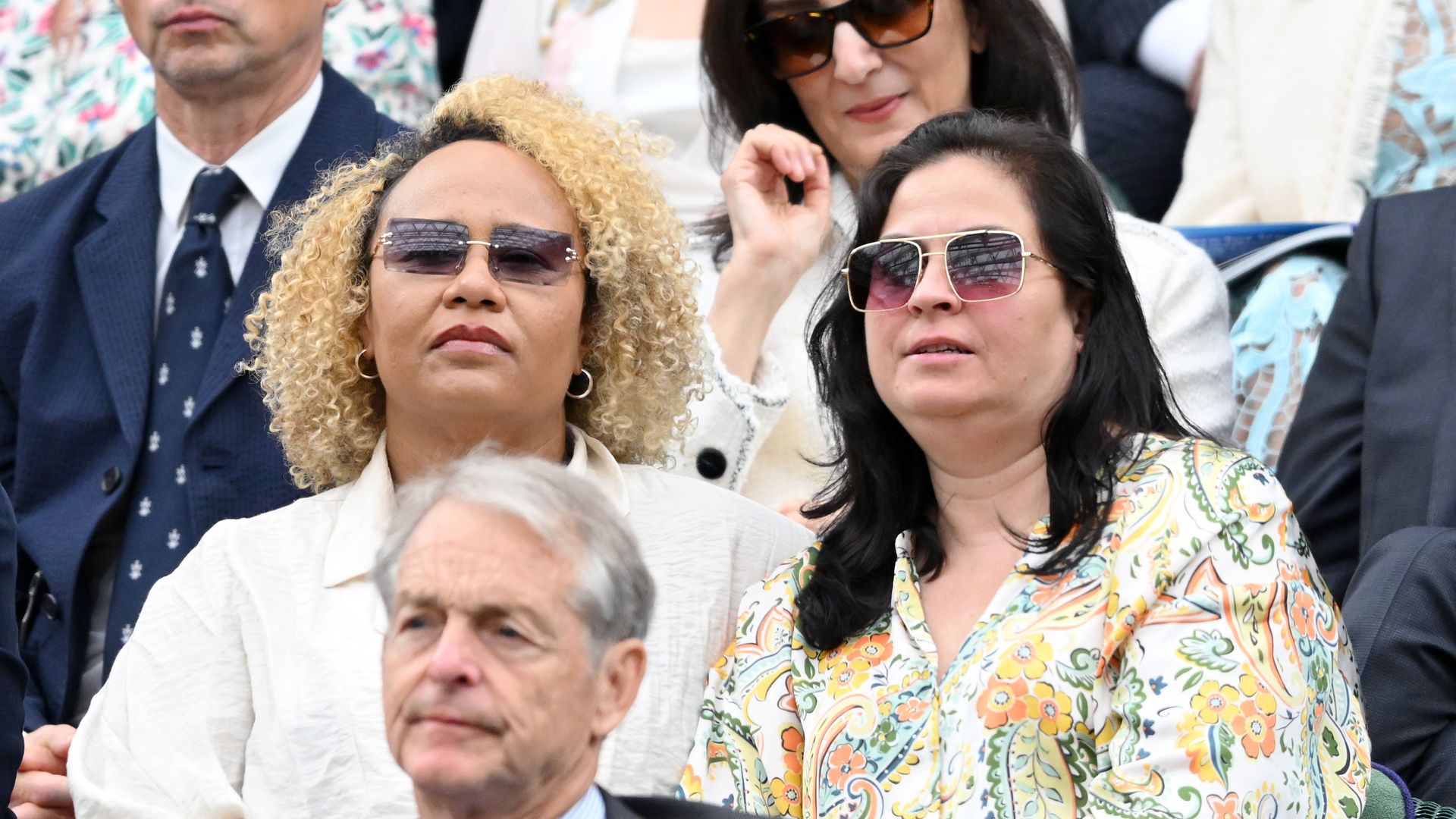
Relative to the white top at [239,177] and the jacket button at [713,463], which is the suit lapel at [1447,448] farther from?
the white top at [239,177]

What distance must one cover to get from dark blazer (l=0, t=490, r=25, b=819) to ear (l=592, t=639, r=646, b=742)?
0.87m

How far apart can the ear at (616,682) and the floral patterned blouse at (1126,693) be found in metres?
0.51

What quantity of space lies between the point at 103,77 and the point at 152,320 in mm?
1405

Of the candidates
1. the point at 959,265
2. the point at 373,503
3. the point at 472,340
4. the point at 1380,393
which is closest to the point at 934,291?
the point at 959,265

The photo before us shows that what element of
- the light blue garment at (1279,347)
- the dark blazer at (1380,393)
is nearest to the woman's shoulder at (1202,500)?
the dark blazer at (1380,393)

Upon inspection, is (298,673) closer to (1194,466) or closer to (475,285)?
(475,285)

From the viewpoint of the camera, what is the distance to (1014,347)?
114 inches

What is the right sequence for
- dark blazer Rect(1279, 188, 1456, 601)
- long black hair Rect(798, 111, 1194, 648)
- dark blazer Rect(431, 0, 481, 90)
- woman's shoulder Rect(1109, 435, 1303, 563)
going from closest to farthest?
woman's shoulder Rect(1109, 435, 1303, 563)
long black hair Rect(798, 111, 1194, 648)
dark blazer Rect(1279, 188, 1456, 601)
dark blazer Rect(431, 0, 481, 90)

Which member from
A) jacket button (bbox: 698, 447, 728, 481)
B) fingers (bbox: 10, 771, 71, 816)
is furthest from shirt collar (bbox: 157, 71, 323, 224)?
fingers (bbox: 10, 771, 71, 816)

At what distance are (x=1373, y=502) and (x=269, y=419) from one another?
1980 mm

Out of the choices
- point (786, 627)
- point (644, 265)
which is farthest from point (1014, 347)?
point (644, 265)

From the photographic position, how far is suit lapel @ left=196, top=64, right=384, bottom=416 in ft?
12.6

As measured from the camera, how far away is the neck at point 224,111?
14.0ft

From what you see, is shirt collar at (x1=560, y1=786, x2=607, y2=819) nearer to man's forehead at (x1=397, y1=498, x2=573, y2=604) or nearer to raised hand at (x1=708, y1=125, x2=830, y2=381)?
man's forehead at (x1=397, y1=498, x2=573, y2=604)
